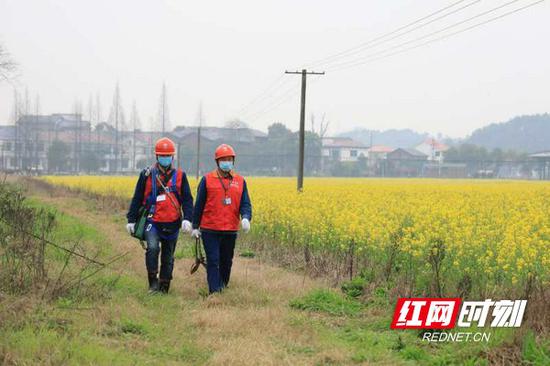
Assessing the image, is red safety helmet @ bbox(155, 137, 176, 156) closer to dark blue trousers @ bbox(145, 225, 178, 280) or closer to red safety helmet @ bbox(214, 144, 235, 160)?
red safety helmet @ bbox(214, 144, 235, 160)

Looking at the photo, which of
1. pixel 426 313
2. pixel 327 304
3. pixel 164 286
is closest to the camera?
pixel 426 313

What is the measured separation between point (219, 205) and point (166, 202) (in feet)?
2.21

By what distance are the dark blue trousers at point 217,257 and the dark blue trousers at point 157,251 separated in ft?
1.48

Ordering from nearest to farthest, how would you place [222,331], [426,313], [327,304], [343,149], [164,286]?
[222,331] < [426,313] < [327,304] < [164,286] < [343,149]

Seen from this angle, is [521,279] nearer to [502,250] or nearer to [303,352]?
[502,250]

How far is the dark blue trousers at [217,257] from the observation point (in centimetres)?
865

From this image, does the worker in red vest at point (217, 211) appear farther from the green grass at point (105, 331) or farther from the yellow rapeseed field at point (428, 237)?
the yellow rapeseed field at point (428, 237)

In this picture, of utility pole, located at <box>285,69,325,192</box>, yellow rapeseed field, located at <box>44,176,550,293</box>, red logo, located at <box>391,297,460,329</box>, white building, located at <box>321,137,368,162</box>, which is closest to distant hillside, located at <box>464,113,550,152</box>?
white building, located at <box>321,137,368,162</box>

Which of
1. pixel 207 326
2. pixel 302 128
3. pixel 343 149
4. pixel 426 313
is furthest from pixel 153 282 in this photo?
pixel 343 149

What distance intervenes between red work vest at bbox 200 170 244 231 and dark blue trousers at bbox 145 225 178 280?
50 cm

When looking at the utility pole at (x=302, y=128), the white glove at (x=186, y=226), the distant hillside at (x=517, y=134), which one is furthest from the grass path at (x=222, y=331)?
the distant hillside at (x=517, y=134)

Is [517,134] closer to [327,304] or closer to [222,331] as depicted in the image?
[327,304]

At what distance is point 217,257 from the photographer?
8.71 m

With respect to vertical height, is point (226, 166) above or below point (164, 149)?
below
